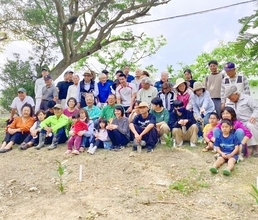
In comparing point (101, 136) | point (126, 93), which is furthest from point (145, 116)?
point (126, 93)

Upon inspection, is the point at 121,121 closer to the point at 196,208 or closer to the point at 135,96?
the point at 135,96

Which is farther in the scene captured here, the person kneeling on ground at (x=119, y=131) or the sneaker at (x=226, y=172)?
the person kneeling on ground at (x=119, y=131)

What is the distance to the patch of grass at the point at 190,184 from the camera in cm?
509

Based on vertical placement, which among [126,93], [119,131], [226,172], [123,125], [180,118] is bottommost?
[226,172]

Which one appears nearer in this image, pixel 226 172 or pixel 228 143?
pixel 226 172

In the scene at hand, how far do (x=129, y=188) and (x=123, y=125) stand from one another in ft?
6.76

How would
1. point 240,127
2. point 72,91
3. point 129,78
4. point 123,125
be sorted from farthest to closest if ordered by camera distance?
point 129,78, point 72,91, point 123,125, point 240,127

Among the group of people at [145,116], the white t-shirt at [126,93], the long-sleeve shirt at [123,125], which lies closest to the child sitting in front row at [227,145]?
the group of people at [145,116]

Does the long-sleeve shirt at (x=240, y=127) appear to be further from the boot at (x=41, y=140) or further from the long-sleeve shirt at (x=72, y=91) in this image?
the boot at (x=41, y=140)

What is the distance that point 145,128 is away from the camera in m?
6.76

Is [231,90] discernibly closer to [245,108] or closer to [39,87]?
[245,108]

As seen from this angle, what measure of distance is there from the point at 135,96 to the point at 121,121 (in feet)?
3.10

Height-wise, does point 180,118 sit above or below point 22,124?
above

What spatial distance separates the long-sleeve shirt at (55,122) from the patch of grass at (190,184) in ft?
10.5
